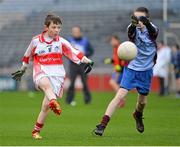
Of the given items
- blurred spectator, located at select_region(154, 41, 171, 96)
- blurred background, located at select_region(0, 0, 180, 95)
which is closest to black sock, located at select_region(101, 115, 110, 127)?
blurred spectator, located at select_region(154, 41, 171, 96)

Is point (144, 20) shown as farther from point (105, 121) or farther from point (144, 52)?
point (105, 121)

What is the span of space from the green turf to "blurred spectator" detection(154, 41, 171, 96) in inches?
249

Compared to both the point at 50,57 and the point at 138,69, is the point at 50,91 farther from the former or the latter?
the point at 138,69

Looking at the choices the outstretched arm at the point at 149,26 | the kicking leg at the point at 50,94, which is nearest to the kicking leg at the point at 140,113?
the outstretched arm at the point at 149,26

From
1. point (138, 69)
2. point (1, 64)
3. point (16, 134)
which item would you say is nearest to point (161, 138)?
point (138, 69)

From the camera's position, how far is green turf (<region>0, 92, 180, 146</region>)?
1116 cm

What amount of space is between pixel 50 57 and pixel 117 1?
919 inches

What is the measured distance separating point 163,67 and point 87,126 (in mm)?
14843

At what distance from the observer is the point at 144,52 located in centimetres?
1250

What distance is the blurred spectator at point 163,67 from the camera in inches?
1122

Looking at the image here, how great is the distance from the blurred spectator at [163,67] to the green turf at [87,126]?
6330mm

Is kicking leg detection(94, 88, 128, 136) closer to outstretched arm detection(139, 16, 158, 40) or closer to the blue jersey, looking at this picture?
the blue jersey

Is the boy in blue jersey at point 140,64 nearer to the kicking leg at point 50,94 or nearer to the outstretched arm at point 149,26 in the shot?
the outstretched arm at point 149,26

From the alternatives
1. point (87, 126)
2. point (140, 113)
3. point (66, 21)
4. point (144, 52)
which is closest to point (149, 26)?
point (144, 52)
